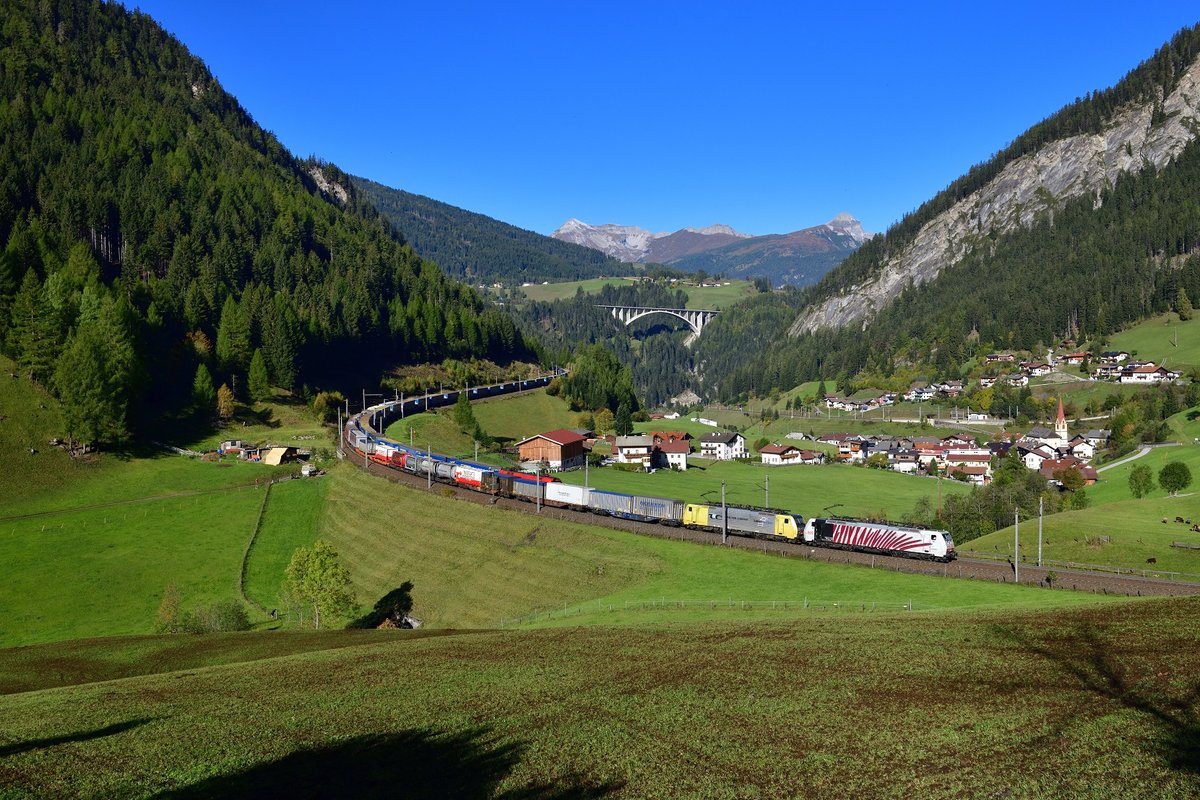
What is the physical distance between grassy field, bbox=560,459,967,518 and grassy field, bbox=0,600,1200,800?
196ft

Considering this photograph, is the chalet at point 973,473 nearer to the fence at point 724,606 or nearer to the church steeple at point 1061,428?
the church steeple at point 1061,428

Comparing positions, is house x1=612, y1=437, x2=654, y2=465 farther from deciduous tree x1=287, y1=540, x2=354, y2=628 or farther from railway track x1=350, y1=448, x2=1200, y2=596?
deciduous tree x1=287, y1=540, x2=354, y2=628

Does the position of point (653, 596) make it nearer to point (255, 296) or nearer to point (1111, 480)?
point (1111, 480)

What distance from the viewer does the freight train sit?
6700 centimetres

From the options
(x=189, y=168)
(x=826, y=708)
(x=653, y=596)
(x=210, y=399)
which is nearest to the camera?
(x=826, y=708)

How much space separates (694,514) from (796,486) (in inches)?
1633

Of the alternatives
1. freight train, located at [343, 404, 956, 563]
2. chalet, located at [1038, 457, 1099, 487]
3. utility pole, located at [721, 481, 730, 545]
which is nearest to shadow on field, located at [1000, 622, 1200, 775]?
freight train, located at [343, 404, 956, 563]

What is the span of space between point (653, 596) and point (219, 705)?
109ft

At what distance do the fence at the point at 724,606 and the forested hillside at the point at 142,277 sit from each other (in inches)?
2711

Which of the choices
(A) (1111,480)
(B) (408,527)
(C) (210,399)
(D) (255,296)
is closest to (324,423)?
(C) (210,399)

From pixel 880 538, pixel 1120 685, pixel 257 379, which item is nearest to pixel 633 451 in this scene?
pixel 257 379

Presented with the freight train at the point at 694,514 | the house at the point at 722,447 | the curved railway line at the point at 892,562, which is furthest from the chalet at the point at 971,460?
the curved railway line at the point at 892,562

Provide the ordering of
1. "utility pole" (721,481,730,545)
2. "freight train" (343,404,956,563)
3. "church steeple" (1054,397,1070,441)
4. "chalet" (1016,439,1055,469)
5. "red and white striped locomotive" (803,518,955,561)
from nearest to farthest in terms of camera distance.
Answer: "red and white striped locomotive" (803,518,955,561) → "freight train" (343,404,956,563) → "utility pole" (721,481,730,545) → "chalet" (1016,439,1055,469) → "church steeple" (1054,397,1070,441)

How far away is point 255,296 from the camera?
146 meters
